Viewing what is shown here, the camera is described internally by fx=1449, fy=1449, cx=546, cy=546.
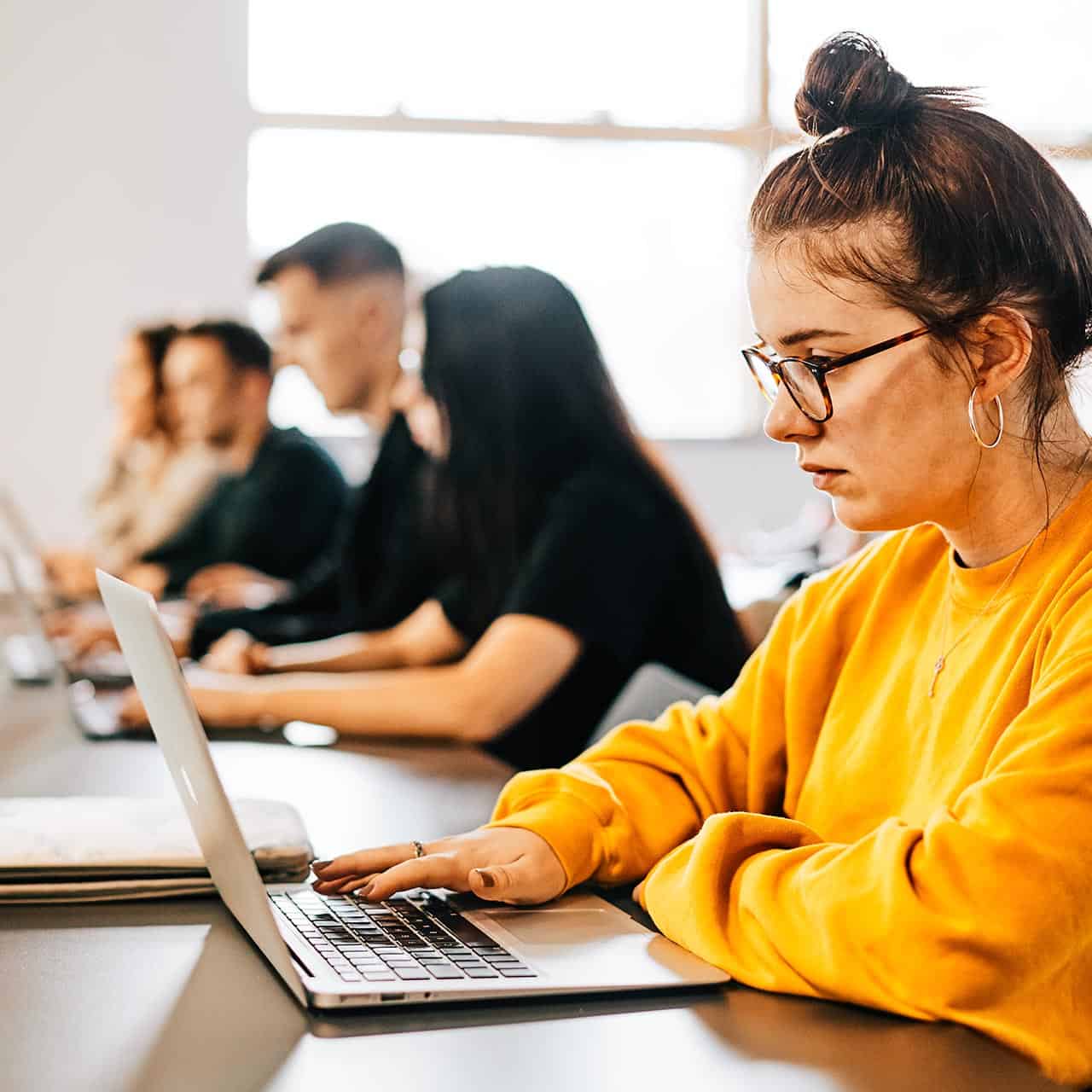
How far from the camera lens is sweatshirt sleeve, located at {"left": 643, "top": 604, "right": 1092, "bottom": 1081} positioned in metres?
0.71

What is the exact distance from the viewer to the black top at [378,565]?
8.67 feet

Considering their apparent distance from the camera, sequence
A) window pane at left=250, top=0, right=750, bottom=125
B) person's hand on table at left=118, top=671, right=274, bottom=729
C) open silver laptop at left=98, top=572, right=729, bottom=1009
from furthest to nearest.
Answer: window pane at left=250, top=0, right=750, bottom=125
person's hand on table at left=118, top=671, right=274, bottom=729
open silver laptop at left=98, top=572, right=729, bottom=1009

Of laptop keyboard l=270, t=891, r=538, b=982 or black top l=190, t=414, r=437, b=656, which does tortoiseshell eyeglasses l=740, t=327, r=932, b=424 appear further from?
black top l=190, t=414, r=437, b=656

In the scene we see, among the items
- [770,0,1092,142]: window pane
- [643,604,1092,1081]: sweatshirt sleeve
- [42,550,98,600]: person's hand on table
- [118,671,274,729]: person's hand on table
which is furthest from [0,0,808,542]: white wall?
[643,604,1092,1081]: sweatshirt sleeve

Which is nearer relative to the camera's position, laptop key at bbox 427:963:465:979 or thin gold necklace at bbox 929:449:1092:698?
laptop key at bbox 427:963:465:979

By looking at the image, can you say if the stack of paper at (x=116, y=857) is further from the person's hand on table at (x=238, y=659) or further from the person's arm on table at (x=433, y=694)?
the person's hand on table at (x=238, y=659)

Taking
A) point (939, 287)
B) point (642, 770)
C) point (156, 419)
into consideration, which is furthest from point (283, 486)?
point (939, 287)

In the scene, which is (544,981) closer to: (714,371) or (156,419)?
(156,419)

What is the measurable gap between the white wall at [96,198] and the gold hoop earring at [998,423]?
17.8ft

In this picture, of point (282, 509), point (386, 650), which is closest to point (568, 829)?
point (386, 650)

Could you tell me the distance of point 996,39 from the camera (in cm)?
627

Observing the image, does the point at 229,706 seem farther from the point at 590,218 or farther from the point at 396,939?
the point at 590,218

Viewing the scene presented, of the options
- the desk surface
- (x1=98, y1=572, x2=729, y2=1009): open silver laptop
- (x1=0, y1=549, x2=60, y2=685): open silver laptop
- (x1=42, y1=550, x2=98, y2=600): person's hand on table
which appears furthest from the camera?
(x1=42, y1=550, x2=98, y2=600): person's hand on table

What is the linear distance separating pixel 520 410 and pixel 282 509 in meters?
2.26
